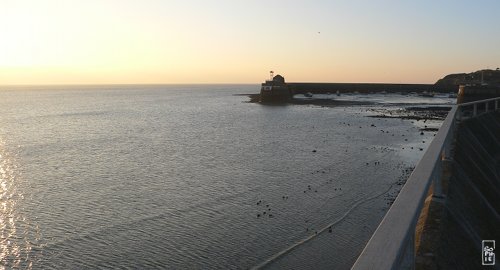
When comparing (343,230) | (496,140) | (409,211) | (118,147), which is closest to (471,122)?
(496,140)

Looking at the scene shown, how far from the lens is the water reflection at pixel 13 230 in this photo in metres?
13.4

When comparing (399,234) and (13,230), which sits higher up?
(399,234)

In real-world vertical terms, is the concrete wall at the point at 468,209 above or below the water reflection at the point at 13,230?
above

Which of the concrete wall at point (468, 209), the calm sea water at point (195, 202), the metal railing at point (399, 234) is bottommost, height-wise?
the calm sea water at point (195, 202)

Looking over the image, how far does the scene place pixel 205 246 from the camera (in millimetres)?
14242

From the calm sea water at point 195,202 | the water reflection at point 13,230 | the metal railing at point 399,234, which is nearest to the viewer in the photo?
the metal railing at point 399,234

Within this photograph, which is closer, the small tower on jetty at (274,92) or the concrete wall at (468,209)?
the concrete wall at (468,209)

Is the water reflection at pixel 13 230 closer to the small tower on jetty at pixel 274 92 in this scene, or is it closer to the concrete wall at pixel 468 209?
the concrete wall at pixel 468 209

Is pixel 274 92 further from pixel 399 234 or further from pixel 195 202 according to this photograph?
pixel 399 234

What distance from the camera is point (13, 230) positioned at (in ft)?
53.3

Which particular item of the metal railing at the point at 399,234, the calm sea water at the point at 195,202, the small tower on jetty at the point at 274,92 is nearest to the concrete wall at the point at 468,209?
the metal railing at the point at 399,234

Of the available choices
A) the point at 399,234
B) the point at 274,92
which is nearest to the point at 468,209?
the point at 399,234

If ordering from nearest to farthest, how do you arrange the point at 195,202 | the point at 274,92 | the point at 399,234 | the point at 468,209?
the point at 399,234, the point at 468,209, the point at 195,202, the point at 274,92

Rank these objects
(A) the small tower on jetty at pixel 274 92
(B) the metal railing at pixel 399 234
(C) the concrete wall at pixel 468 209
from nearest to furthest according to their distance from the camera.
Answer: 1. (B) the metal railing at pixel 399 234
2. (C) the concrete wall at pixel 468 209
3. (A) the small tower on jetty at pixel 274 92
